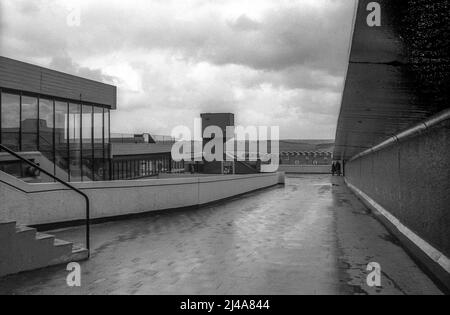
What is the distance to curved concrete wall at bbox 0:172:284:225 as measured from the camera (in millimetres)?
9094

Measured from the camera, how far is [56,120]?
20.6m

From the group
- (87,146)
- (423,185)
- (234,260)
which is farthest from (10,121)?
(423,185)

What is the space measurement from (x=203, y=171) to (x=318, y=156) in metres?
48.3

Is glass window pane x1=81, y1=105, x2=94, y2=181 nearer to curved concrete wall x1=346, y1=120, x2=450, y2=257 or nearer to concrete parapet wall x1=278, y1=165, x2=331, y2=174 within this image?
curved concrete wall x1=346, y1=120, x2=450, y2=257

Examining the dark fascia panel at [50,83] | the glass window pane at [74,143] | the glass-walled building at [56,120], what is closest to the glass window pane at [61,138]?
the glass-walled building at [56,120]

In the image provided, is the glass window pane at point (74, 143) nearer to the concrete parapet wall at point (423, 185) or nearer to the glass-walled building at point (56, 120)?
the glass-walled building at point (56, 120)

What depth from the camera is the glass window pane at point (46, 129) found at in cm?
1958

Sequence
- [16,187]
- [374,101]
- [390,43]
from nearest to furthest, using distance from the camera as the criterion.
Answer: [390,43] < [374,101] < [16,187]

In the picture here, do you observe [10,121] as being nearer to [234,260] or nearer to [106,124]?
[106,124]

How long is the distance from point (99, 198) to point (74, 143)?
11606mm

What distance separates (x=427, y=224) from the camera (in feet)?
23.6

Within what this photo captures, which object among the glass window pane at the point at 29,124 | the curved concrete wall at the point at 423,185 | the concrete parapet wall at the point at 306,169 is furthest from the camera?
the concrete parapet wall at the point at 306,169
